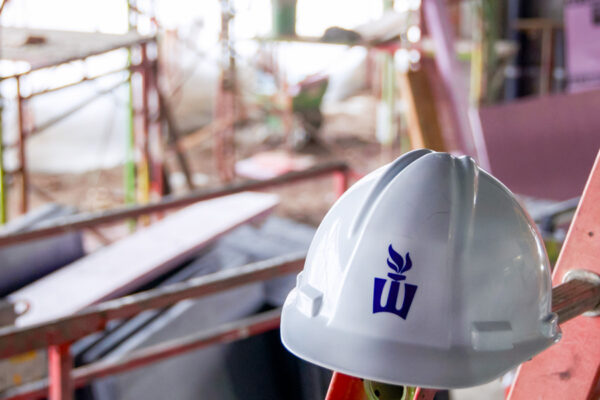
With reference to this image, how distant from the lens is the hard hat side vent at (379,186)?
90cm

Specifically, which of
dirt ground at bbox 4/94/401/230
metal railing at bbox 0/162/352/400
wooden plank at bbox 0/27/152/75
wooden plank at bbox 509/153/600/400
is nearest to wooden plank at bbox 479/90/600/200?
metal railing at bbox 0/162/352/400

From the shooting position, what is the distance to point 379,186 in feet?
3.03

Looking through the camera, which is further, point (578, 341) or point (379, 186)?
point (578, 341)

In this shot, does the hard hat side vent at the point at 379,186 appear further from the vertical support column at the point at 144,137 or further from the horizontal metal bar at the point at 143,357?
the vertical support column at the point at 144,137

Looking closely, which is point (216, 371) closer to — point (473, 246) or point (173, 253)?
point (173, 253)

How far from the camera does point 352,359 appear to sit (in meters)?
0.86

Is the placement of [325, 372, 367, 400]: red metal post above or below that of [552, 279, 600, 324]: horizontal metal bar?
below

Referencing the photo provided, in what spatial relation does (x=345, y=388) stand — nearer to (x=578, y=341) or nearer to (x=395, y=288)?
(x=395, y=288)

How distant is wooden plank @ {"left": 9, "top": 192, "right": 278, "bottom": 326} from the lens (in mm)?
3115

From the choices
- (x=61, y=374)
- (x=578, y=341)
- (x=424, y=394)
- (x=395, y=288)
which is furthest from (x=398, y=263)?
(x=61, y=374)

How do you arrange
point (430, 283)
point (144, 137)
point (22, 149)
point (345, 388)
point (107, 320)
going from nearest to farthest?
point (430, 283) < point (345, 388) < point (107, 320) < point (22, 149) < point (144, 137)

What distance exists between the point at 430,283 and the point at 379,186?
16 centimetres

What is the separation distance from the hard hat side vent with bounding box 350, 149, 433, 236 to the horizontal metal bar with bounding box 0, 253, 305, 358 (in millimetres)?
1085

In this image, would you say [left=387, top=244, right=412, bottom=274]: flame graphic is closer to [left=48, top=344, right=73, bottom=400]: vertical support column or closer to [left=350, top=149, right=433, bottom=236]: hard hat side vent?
[left=350, top=149, right=433, bottom=236]: hard hat side vent
